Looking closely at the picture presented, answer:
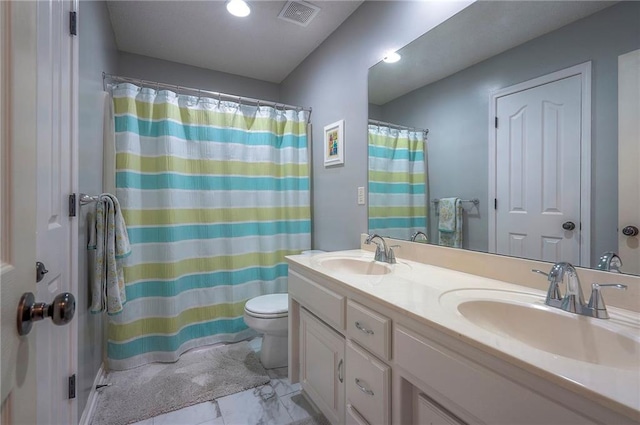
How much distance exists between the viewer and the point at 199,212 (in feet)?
7.14

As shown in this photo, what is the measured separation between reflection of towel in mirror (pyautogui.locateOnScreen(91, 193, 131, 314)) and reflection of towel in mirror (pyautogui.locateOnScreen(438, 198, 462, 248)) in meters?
1.73

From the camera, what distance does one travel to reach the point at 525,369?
57 cm

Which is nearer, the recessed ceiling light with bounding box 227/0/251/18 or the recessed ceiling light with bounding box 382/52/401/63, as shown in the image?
the recessed ceiling light with bounding box 382/52/401/63

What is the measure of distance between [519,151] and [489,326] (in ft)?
2.25

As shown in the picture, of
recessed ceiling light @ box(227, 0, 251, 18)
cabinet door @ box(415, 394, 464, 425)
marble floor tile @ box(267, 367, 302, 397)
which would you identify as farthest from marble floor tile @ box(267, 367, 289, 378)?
recessed ceiling light @ box(227, 0, 251, 18)

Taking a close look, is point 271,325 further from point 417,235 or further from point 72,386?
point 417,235

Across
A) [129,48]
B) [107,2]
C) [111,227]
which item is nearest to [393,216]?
[111,227]

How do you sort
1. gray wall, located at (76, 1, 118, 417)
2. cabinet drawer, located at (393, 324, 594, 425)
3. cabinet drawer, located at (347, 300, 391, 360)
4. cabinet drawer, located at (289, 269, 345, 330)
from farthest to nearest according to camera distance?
gray wall, located at (76, 1, 118, 417), cabinet drawer, located at (289, 269, 345, 330), cabinet drawer, located at (347, 300, 391, 360), cabinet drawer, located at (393, 324, 594, 425)

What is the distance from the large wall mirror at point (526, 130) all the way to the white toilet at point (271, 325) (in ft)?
3.21

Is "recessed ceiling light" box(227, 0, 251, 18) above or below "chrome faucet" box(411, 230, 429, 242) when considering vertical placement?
above

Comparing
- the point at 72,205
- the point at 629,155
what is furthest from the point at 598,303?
the point at 72,205

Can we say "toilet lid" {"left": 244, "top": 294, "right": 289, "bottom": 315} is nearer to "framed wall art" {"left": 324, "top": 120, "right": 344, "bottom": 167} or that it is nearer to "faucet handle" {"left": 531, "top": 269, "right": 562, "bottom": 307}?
"framed wall art" {"left": 324, "top": 120, "right": 344, "bottom": 167}

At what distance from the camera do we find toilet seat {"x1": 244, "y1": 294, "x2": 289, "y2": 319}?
1853mm

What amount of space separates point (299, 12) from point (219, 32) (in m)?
0.69
